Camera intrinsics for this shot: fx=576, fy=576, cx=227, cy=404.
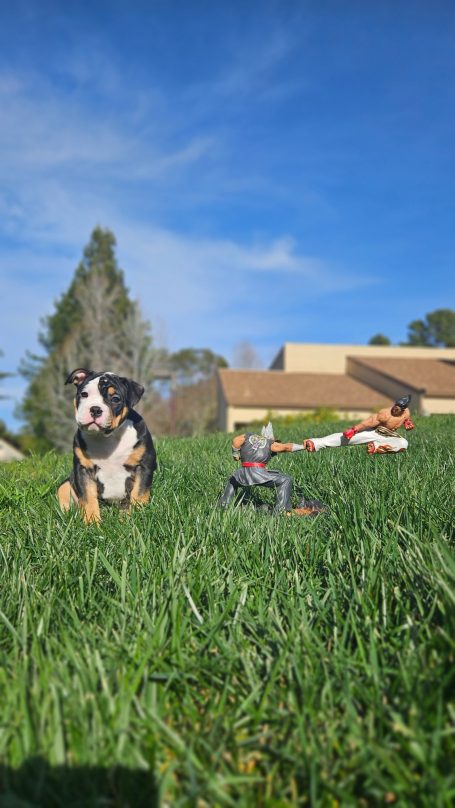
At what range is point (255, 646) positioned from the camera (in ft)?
7.06

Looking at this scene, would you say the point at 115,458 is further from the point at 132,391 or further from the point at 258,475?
the point at 258,475

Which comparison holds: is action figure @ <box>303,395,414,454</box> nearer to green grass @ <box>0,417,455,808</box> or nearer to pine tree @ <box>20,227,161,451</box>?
green grass @ <box>0,417,455,808</box>

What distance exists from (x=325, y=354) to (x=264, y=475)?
4338 centimetres

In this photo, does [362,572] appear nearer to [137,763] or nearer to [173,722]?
[173,722]

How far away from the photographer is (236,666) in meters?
2.01

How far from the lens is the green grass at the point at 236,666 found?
1.51m

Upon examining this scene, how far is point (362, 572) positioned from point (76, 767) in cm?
138

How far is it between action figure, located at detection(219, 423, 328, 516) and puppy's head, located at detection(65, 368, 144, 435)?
0.82 meters

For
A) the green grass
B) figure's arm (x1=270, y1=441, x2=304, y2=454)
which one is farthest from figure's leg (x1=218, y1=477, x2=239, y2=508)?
the green grass

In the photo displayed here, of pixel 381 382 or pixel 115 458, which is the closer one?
pixel 115 458

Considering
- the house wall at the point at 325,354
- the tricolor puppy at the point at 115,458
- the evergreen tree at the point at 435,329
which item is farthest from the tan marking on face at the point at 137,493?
the evergreen tree at the point at 435,329

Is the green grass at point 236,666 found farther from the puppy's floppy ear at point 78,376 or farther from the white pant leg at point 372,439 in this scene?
the puppy's floppy ear at point 78,376

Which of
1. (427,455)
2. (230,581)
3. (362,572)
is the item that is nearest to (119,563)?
(230,581)

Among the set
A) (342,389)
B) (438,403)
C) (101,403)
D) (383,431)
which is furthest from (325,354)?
(101,403)
